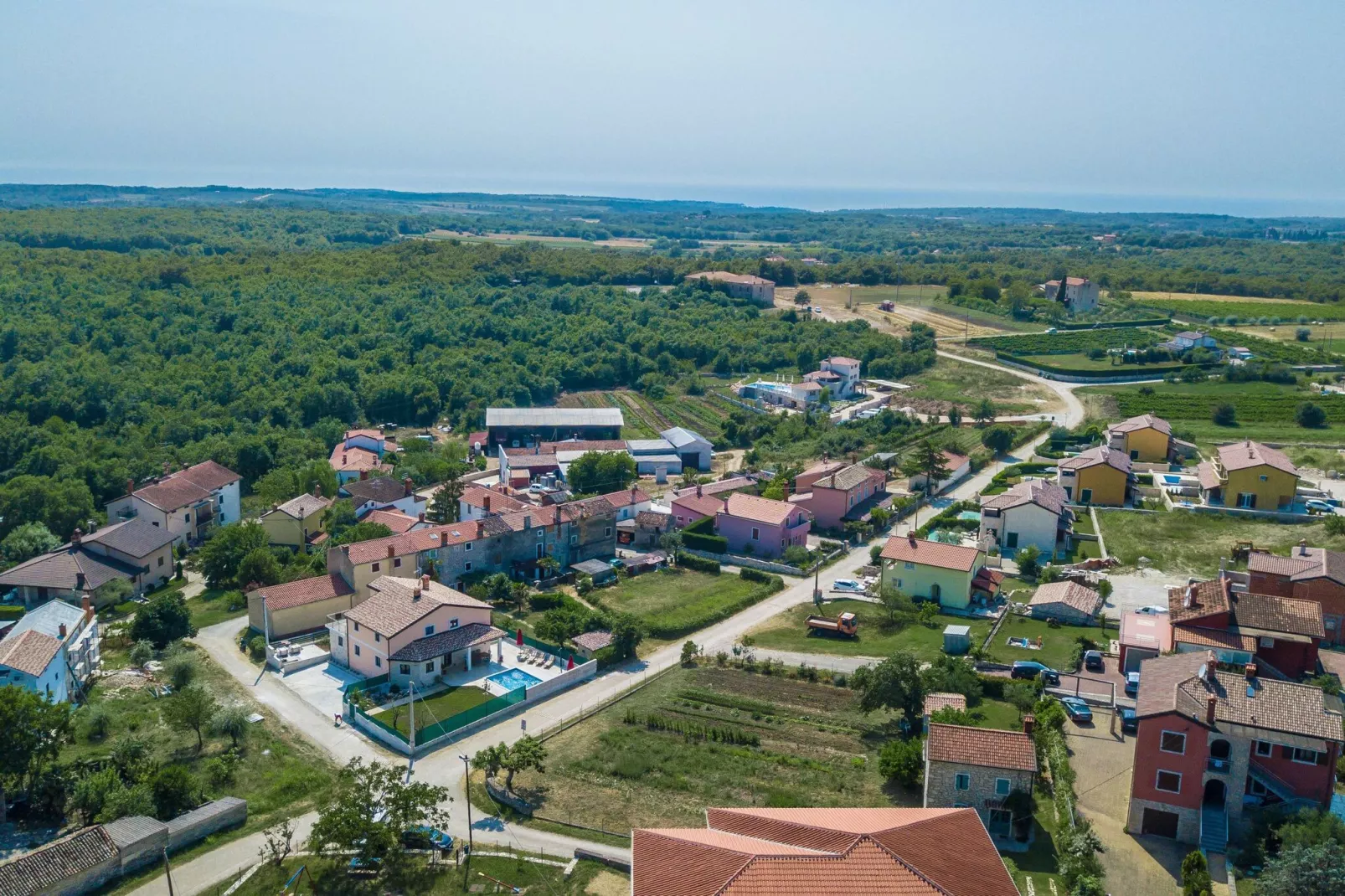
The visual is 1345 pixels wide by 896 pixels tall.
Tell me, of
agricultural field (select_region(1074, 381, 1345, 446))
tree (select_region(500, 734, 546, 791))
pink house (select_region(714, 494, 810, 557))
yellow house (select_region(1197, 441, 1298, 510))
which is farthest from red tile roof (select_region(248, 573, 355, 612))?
agricultural field (select_region(1074, 381, 1345, 446))

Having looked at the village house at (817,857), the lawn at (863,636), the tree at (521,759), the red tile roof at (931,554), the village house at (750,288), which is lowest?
the lawn at (863,636)

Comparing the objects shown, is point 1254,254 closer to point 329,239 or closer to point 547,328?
point 547,328

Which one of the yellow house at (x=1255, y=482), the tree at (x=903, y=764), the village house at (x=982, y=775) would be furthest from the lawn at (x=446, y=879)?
the yellow house at (x=1255, y=482)

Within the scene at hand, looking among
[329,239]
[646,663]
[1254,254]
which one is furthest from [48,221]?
[1254,254]

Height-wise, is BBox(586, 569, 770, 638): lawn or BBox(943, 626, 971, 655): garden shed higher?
BBox(943, 626, 971, 655): garden shed

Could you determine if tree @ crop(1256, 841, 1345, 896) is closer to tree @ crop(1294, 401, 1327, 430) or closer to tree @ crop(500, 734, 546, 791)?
tree @ crop(500, 734, 546, 791)

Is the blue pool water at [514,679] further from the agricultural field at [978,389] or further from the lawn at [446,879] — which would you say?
the agricultural field at [978,389]
